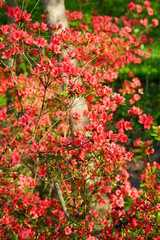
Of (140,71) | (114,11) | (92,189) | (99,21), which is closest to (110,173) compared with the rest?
(92,189)

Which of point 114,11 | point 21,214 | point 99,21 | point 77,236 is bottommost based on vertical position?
point 77,236

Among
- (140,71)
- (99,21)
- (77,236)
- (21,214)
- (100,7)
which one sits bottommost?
(77,236)

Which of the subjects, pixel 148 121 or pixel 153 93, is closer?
pixel 148 121

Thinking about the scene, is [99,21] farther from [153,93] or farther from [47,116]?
[153,93]

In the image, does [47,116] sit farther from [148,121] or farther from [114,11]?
[114,11]

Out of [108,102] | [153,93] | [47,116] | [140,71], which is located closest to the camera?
[108,102]

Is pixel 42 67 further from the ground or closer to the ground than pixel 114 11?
closer to the ground

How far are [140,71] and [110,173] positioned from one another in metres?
6.94

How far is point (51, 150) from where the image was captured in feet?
9.08

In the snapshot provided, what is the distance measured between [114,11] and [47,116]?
9103 mm

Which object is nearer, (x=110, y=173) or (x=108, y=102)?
(x=108, y=102)

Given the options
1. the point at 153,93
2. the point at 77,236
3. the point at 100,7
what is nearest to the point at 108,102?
the point at 77,236

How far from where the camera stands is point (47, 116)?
13.9 feet

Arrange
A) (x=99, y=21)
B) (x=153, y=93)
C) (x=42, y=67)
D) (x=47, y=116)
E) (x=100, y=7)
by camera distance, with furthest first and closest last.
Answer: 1. (x=100, y=7)
2. (x=153, y=93)
3. (x=99, y=21)
4. (x=47, y=116)
5. (x=42, y=67)
